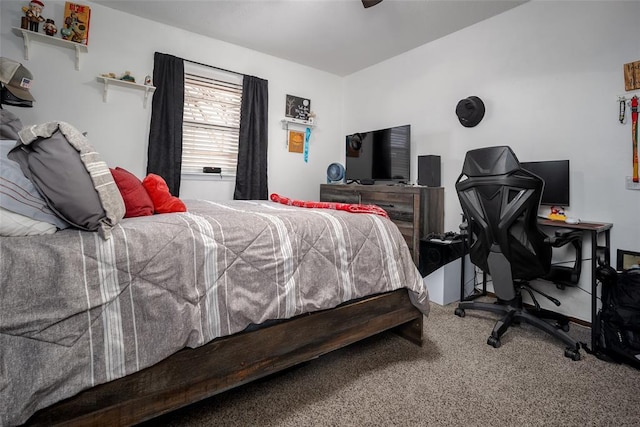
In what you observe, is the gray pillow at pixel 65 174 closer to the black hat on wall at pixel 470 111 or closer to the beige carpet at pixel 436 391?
the beige carpet at pixel 436 391

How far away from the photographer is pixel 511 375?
1655 millimetres

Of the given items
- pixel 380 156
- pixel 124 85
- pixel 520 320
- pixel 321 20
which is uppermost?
pixel 321 20

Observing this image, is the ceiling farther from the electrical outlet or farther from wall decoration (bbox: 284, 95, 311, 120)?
the electrical outlet

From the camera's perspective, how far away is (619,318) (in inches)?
70.0

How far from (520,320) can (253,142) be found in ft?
10.3

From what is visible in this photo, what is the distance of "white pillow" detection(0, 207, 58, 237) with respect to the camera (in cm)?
89

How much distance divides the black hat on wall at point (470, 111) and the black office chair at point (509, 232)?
113 centimetres

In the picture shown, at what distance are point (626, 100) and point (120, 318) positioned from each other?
127 inches

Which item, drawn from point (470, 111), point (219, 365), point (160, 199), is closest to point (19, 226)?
point (160, 199)

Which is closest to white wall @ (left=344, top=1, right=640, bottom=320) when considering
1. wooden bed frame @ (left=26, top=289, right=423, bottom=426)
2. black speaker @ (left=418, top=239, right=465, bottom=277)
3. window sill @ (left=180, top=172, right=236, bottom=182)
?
black speaker @ (left=418, top=239, right=465, bottom=277)

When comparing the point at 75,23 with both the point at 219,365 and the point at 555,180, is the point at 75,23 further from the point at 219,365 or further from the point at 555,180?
the point at 555,180

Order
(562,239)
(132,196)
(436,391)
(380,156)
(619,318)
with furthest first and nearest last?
(380,156) → (562,239) → (619,318) → (436,391) → (132,196)

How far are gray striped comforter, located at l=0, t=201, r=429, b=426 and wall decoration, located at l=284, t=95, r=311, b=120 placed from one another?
9.40ft

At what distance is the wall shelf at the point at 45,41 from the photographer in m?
2.54
